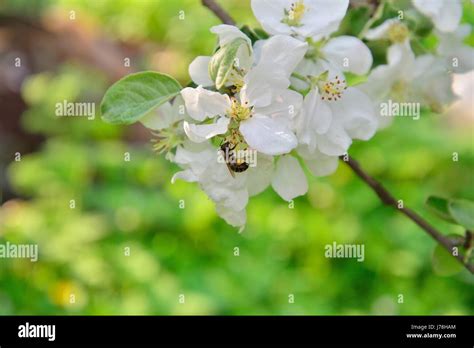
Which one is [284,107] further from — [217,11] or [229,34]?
[217,11]

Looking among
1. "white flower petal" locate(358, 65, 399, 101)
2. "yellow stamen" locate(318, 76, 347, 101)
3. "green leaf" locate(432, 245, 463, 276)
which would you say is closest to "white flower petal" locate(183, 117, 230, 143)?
"yellow stamen" locate(318, 76, 347, 101)

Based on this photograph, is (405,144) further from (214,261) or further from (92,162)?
(92,162)

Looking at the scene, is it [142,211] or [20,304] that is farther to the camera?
[142,211]

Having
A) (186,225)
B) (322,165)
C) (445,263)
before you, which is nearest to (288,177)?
(322,165)

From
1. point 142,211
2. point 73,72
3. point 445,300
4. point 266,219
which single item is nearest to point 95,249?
point 142,211

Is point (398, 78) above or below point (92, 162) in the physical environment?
below

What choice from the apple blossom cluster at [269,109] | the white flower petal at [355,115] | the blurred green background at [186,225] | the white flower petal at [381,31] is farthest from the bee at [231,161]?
the blurred green background at [186,225]

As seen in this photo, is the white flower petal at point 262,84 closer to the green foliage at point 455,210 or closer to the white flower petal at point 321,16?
the white flower petal at point 321,16
